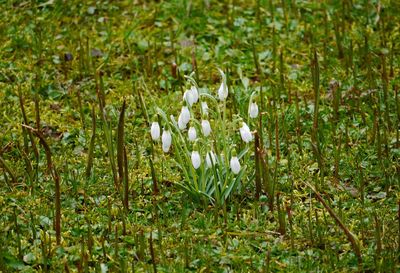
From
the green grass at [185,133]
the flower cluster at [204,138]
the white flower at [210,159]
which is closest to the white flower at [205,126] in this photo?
the flower cluster at [204,138]

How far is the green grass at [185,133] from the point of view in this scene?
3812 millimetres

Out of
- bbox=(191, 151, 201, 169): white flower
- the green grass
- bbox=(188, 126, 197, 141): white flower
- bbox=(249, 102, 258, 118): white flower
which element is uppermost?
bbox=(249, 102, 258, 118): white flower

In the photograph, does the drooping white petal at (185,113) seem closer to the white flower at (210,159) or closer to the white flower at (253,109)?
the white flower at (210,159)

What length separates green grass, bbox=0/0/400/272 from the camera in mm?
3812

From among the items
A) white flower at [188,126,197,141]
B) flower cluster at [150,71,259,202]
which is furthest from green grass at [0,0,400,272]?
white flower at [188,126,197,141]

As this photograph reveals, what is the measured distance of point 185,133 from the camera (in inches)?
195

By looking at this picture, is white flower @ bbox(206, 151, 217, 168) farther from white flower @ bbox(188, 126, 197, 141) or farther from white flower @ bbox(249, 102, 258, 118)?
white flower @ bbox(249, 102, 258, 118)

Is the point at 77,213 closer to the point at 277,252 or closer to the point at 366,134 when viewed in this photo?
the point at 277,252

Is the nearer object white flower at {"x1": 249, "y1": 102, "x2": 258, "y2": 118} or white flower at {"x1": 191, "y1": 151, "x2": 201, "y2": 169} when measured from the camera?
white flower at {"x1": 191, "y1": 151, "x2": 201, "y2": 169}

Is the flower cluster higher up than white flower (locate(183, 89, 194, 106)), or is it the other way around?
white flower (locate(183, 89, 194, 106))

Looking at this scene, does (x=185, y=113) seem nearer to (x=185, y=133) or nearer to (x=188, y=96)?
(x=188, y=96)

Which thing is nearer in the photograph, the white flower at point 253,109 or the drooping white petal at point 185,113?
the drooping white petal at point 185,113

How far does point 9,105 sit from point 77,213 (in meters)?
1.32

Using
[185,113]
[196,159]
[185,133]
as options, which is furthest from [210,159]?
[185,133]
